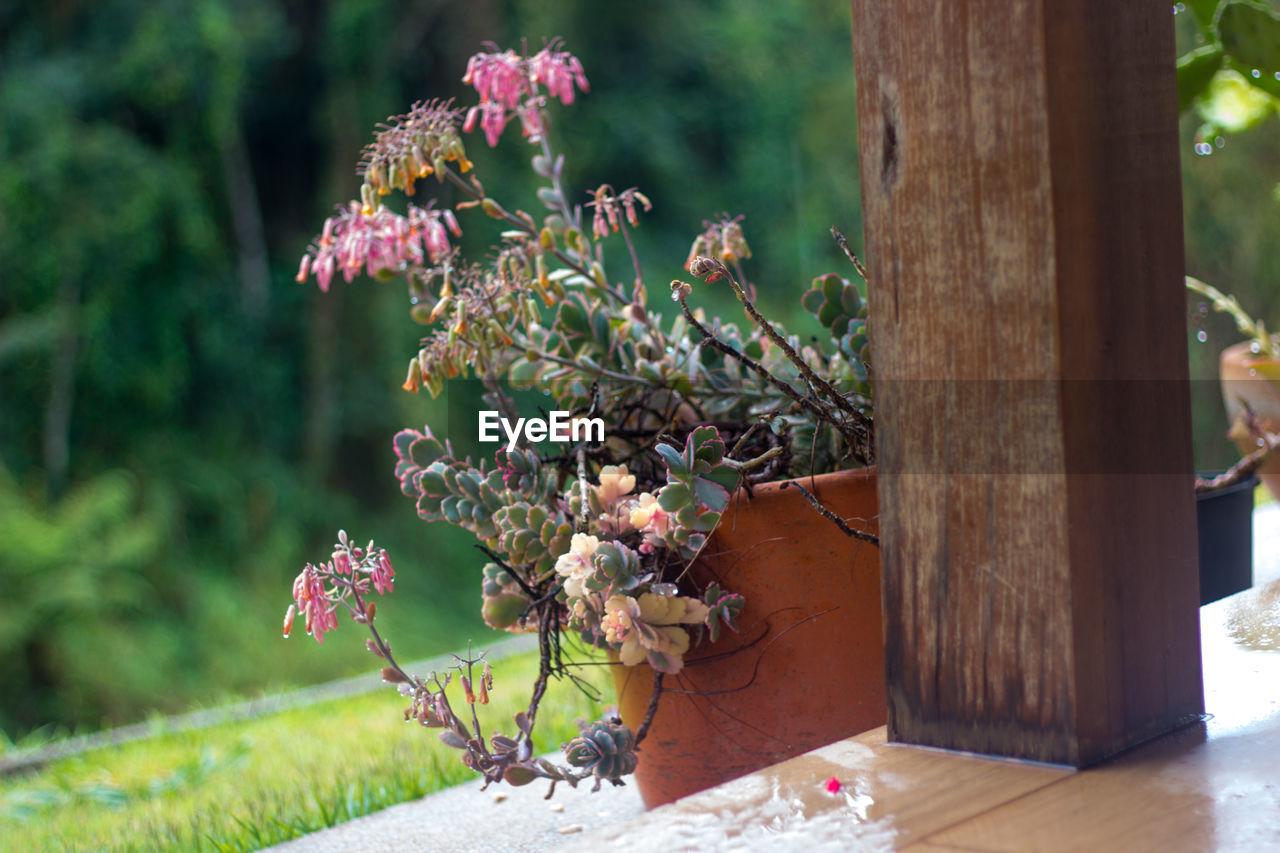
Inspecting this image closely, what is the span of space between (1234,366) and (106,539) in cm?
576

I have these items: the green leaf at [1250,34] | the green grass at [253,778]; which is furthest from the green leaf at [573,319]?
the green leaf at [1250,34]

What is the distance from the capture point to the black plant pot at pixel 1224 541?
138 cm

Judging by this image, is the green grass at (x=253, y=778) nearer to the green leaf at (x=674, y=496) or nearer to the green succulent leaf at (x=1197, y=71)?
the green leaf at (x=674, y=496)

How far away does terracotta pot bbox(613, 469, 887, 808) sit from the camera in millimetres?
1097

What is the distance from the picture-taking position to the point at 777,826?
607 millimetres

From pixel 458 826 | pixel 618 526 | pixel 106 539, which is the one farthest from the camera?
pixel 106 539

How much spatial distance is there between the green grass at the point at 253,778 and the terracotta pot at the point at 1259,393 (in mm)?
1292

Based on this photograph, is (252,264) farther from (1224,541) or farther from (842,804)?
(842,804)

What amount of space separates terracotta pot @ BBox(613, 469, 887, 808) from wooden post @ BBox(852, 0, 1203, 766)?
0.36m

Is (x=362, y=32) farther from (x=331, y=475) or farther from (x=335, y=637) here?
(x=335, y=637)

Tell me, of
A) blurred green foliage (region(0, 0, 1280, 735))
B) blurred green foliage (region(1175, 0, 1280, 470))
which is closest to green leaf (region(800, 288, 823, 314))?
blurred green foliage (region(0, 0, 1280, 735))

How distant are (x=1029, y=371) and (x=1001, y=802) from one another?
0.25 meters

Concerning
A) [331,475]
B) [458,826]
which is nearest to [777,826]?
[458,826]

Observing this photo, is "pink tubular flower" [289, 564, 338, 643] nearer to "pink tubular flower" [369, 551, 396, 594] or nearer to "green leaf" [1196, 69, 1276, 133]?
"pink tubular flower" [369, 551, 396, 594]
